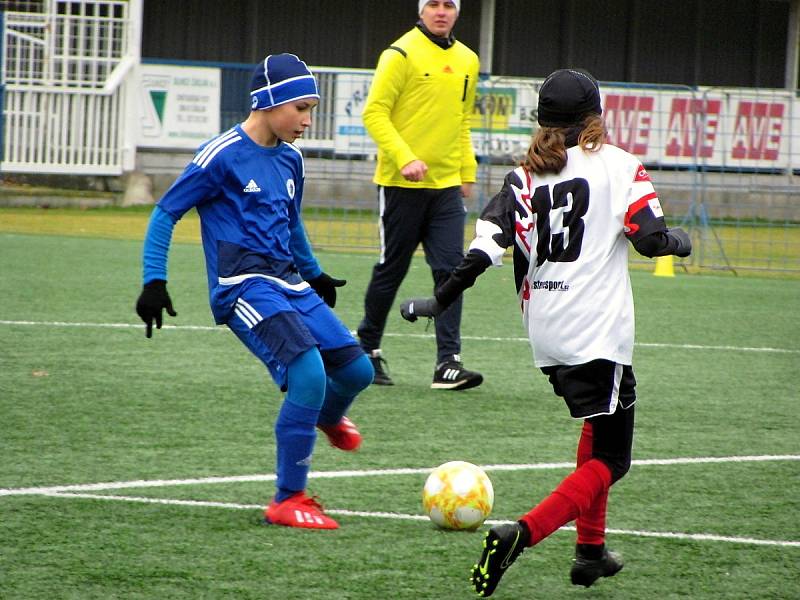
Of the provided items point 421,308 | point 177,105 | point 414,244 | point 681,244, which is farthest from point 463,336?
point 177,105

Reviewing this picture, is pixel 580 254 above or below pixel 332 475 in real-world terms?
above

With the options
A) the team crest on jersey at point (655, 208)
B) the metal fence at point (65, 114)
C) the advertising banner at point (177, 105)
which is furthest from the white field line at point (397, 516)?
the metal fence at point (65, 114)

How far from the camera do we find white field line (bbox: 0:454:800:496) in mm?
5090

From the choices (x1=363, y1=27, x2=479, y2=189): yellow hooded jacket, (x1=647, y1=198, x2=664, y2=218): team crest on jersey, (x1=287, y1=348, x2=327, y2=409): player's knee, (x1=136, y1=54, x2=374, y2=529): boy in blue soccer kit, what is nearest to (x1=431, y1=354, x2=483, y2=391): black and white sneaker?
(x1=363, y1=27, x2=479, y2=189): yellow hooded jacket

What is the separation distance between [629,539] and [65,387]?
141 inches

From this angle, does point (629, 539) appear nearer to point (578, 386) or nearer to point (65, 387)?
point (578, 386)

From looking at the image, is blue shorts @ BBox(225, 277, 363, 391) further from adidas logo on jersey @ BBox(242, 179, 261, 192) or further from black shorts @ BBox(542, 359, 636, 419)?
black shorts @ BBox(542, 359, 636, 419)

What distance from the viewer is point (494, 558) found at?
152 inches

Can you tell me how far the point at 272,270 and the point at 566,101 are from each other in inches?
53.8

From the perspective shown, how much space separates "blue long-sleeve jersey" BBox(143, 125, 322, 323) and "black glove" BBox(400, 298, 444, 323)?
2.60 feet

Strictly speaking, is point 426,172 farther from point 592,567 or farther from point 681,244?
point 592,567

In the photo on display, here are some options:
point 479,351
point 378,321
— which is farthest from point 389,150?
point 479,351

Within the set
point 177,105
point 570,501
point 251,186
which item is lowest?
point 570,501

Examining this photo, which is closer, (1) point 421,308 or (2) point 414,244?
(1) point 421,308
